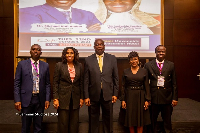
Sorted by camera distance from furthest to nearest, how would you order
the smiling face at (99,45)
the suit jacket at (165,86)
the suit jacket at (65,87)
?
1. the suit jacket at (165,86)
2. the smiling face at (99,45)
3. the suit jacket at (65,87)

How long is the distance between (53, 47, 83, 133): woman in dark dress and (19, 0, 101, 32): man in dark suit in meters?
2.38

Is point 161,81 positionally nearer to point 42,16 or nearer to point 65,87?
point 65,87

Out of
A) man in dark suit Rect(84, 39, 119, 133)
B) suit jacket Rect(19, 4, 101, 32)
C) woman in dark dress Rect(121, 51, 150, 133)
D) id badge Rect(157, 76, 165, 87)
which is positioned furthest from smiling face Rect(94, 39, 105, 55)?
suit jacket Rect(19, 4, 101, 32)

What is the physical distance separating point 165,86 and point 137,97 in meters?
0.46

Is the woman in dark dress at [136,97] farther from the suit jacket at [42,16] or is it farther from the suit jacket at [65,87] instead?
the suit jacket at [42,16]

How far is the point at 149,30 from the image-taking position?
15.8 feet

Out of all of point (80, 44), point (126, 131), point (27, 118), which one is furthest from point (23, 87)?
point (80, 44)

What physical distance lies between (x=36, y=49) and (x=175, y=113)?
274cm

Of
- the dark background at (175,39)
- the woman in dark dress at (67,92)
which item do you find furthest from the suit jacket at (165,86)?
the dark background at (175,39)

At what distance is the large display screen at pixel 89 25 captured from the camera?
15.6 ft

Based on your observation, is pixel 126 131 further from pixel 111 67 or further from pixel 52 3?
pixel 52 3

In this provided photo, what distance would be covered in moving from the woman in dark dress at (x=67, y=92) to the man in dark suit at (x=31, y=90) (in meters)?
0.20

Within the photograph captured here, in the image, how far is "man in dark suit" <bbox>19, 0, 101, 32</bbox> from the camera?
15.6 feet

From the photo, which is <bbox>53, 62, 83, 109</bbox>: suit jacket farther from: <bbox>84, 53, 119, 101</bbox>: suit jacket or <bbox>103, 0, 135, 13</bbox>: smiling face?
<bbox>103, 0, 135, 13</bbox>: smiling face
